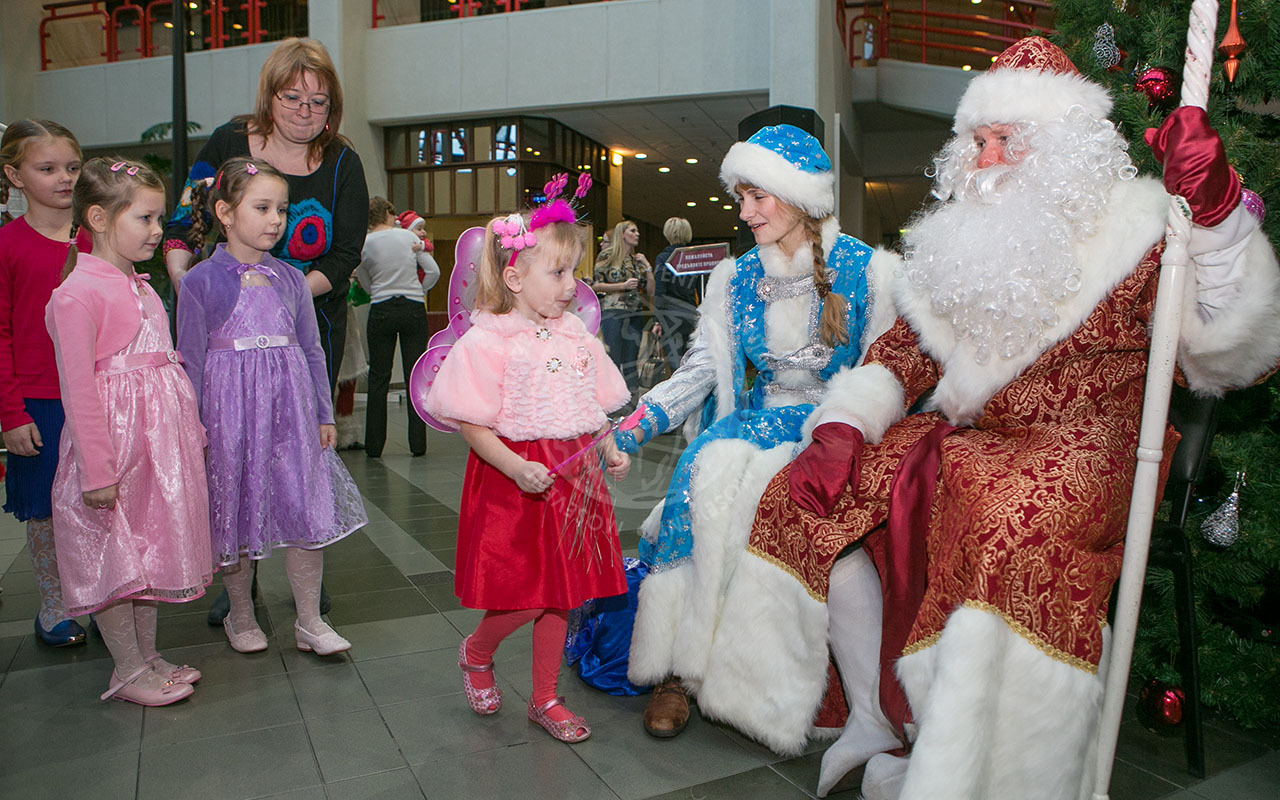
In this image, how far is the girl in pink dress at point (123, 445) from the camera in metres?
2.38

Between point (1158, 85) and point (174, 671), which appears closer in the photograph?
point (1158, 85)

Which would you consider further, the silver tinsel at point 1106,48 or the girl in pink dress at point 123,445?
the silver tinsel at point 1106,48

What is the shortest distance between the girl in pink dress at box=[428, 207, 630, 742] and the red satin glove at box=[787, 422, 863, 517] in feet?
1.63

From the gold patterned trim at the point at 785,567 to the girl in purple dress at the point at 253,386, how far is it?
1376mm

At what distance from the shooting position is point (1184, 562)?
85.5 inches

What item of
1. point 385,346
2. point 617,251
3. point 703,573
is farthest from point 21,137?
point 617,251

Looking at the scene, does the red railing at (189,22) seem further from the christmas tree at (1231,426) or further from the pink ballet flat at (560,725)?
the pink ballet flat at (560,725)

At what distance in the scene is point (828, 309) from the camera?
2639 millimetres

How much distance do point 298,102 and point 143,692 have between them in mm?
1854

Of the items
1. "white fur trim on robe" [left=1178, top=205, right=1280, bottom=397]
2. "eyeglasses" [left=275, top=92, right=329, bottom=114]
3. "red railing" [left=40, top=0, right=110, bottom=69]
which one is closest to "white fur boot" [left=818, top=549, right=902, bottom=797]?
"white fur trim on robe" [left=1178, top=205, right=1280, bottom=397]

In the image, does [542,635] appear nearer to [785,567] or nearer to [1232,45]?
[785,567]

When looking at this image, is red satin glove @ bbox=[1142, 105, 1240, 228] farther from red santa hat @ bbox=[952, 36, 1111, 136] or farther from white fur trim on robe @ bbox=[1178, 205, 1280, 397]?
red santa hat @ bbox=[952, 36, 1111, 136]

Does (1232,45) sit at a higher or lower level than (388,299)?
higher

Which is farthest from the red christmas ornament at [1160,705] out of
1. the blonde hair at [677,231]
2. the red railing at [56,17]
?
the red railing at [56,17]
